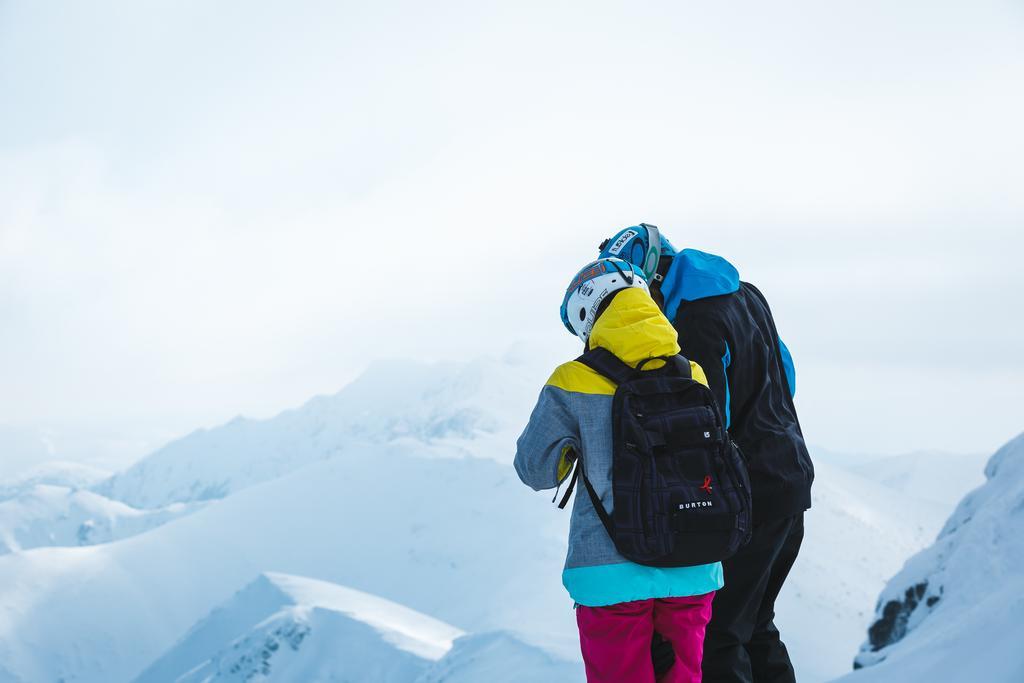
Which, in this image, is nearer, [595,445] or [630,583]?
[630,583]

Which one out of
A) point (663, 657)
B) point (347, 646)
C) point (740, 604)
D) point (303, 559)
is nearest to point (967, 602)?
point (740, 604)

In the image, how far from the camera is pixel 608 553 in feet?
Answer: 9.80

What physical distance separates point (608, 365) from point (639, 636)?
109cm

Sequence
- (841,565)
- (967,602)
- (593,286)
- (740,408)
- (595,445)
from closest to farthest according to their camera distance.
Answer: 1. (595,445)
2. (593,286)
3. (740,408)
4. (967,602)
5. (841,565)

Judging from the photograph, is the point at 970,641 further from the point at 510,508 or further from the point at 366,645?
the point at 510,508

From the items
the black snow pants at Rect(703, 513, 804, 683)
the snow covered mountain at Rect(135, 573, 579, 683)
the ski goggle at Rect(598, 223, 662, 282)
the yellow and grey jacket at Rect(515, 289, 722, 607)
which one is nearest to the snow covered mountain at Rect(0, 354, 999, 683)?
the snow covered mountain at Rect(135, 573, 579, 683)

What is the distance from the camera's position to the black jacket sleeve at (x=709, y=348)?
345 centimetres

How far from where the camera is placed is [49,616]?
2148 inches

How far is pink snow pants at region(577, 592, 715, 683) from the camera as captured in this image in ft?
9.74

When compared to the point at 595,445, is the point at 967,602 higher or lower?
lower

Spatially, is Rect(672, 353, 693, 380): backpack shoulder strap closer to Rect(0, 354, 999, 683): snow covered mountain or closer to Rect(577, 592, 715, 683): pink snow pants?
Rect(577, 592, 715, 683): pink snow pants

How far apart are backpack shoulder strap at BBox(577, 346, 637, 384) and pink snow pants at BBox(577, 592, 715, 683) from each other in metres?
0.90

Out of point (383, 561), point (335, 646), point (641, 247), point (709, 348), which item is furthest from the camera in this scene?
point (383, 561)

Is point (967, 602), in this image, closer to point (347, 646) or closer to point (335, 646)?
point (347, 646)
